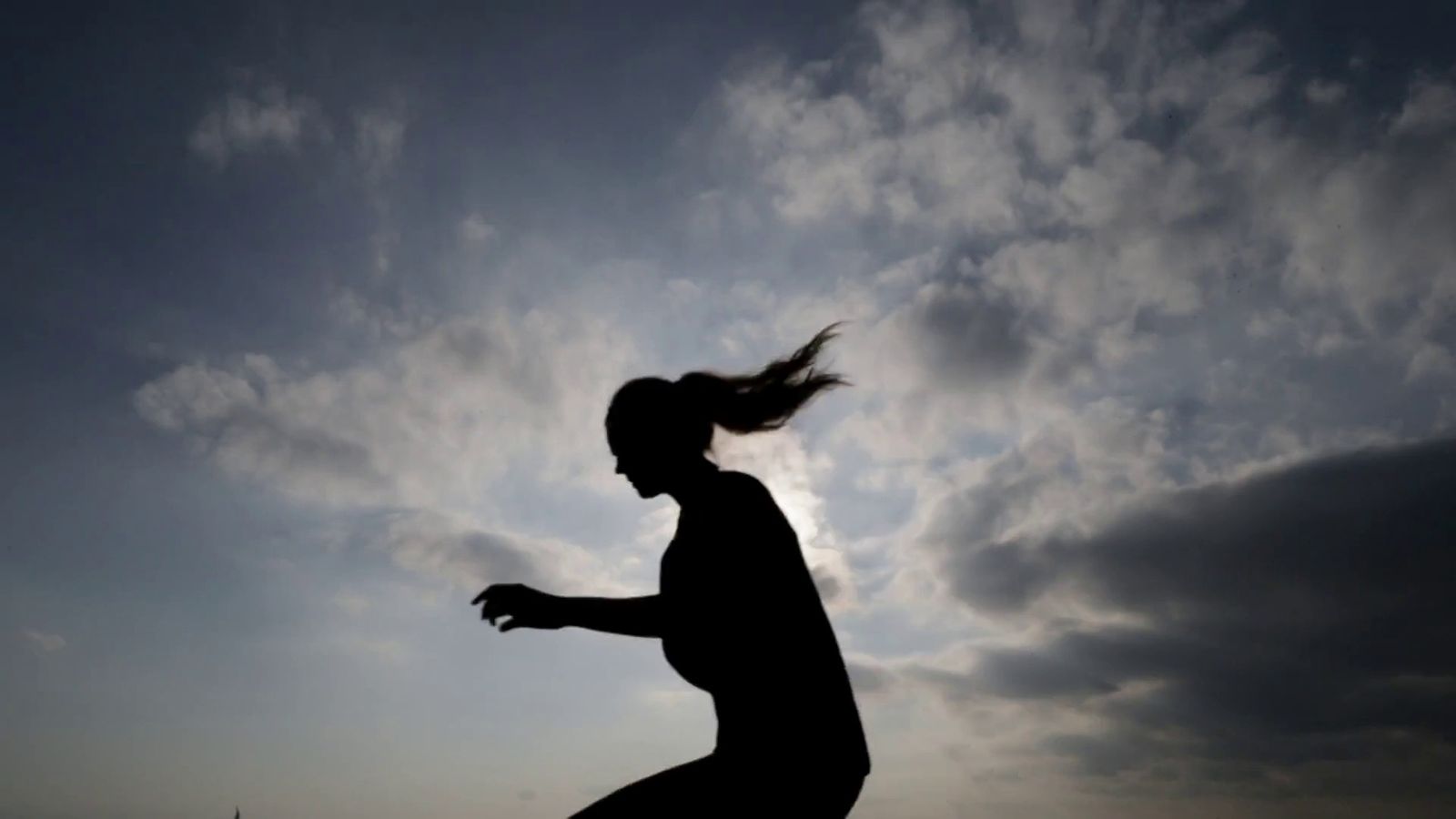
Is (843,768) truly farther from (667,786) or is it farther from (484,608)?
(484,608)

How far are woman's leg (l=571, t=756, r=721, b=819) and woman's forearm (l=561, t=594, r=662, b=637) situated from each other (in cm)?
57

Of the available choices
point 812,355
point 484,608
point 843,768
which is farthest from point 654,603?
point 812,355

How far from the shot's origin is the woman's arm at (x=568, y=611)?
3.85m

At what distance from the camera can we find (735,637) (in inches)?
142

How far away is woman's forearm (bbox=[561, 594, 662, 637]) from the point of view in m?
3.95

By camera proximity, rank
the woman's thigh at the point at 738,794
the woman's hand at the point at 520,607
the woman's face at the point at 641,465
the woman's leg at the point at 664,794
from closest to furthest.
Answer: the woman's thigh at the point at 738,794, the woman's leg at the point at 664,794, the woman's hand at the point at 520,607, the woman's face at the point at 641,465

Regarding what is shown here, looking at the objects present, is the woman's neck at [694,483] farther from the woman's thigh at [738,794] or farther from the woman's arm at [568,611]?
the woman's thigh at [738,794]

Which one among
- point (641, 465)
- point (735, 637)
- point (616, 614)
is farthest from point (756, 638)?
point (641, 465)

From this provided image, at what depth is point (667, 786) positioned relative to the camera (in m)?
3.68

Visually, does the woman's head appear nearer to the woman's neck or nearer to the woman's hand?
the woman's neck

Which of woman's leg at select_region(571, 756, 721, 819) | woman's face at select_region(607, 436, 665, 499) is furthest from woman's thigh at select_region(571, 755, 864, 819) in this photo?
woman's face at select_region(607, 436, 665, 499)

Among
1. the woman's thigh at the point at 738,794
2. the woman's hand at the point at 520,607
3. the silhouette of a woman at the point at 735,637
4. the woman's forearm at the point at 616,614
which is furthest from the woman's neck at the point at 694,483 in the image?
the woman's thigh at the point at 738,794

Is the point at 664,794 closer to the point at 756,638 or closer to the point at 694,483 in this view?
the point at 756,638

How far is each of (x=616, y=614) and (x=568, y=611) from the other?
8.3 inches
